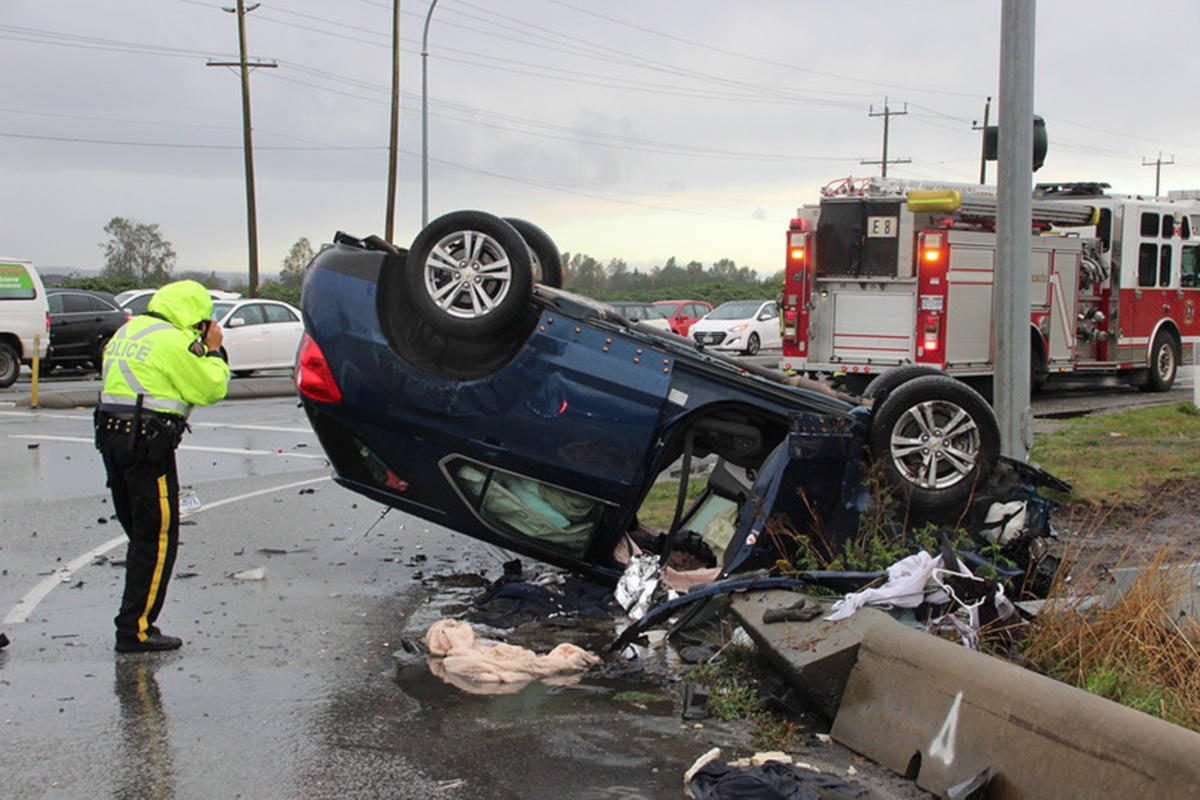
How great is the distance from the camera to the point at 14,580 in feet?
24.0

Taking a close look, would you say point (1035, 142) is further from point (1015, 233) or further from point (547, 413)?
point (547, 413)

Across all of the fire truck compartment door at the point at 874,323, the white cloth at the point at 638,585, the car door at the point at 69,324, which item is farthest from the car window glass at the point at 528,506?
the car door at the point at 69,324

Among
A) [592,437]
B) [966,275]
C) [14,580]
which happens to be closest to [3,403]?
[14,580]

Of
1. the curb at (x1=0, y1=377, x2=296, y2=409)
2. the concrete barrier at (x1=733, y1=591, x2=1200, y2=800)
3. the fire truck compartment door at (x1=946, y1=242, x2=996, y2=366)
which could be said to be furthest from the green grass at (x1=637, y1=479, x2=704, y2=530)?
the curb at (x1=0, y1=377, x2=296, y2=409)

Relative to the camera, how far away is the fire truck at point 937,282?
16.5 meters

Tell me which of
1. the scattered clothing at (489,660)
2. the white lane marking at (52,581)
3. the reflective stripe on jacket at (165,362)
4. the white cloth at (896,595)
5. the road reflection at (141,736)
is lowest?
the white lane marking at (52,581)

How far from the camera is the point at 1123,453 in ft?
39.0

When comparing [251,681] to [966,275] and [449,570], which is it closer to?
[449,570]

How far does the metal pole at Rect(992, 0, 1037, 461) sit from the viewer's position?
25.8 ft

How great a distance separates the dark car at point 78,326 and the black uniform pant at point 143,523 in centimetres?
1902

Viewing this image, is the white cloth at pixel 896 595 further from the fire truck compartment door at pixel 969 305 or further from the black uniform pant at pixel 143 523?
the fire truck compartment door at pixel 969 305

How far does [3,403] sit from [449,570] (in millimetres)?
13219

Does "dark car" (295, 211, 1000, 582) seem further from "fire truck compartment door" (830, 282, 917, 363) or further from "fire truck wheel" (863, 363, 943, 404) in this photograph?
"fire truck compartment door" (830, 282, 917, 363)

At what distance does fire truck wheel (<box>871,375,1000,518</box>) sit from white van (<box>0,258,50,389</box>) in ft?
62.3
